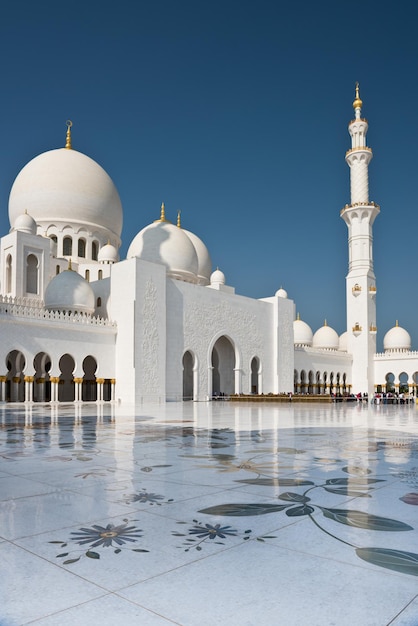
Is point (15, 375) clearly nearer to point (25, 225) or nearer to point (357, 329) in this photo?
point (25, 225)

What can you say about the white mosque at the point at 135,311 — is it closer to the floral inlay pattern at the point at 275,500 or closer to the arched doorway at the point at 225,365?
the arched doorway at the point at 225,365

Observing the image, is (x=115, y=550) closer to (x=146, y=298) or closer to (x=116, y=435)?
(x=116, y=435)

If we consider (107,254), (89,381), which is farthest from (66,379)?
(107,254)

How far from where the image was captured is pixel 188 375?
23.3 meters

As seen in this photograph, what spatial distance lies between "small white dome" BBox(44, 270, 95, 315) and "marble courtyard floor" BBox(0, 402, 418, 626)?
14758mm

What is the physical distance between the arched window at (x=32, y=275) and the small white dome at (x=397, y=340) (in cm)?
2126

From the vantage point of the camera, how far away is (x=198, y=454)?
421 cm

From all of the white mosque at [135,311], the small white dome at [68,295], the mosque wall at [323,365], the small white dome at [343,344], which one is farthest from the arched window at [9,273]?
the small white dome at [343,344]

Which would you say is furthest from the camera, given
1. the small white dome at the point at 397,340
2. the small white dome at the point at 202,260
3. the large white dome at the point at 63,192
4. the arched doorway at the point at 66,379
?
the small white dome at the point at 397,340

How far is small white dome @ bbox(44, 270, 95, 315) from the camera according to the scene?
1823cm

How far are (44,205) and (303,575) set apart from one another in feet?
71.6

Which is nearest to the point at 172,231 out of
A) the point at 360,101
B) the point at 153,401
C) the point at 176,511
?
the point at 153,401

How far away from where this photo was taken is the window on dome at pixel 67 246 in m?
22.1

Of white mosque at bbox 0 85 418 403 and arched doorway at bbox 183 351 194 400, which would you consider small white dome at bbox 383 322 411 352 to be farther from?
arched doorway at bbox 183 351 194 400
